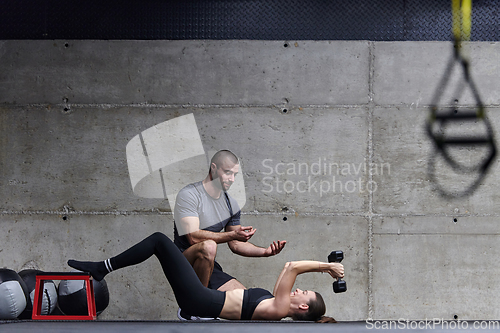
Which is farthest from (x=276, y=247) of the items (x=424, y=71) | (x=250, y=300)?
(x=424, y=71)

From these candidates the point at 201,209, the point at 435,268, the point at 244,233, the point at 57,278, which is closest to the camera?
the point at 57,278

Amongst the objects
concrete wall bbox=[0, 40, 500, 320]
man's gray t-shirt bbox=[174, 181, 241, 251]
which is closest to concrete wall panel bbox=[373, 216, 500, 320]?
concrete wall bbox=[0, 40, 500, 320]

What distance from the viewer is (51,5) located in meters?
3.55

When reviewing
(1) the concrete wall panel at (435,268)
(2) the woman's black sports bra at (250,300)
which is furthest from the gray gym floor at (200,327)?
(1) the concrete wall panel at (435,268)

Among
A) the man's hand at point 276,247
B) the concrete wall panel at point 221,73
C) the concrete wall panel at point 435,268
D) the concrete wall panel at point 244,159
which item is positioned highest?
the concrete wall panel at point 221,73

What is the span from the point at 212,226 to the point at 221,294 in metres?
0.57

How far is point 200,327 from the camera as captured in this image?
2.11 metres

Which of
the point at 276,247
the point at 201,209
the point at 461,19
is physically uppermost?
the point at 461,19

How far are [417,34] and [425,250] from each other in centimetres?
203

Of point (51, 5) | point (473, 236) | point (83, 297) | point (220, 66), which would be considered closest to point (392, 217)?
point (473, 236)

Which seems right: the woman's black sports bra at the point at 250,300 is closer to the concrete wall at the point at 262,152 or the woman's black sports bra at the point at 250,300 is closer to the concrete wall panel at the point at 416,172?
the concrete wall at the point at 262,152

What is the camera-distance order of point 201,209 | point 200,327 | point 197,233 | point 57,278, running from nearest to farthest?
point 200,327 → point 57,278 → point 197,233 → point 201,209

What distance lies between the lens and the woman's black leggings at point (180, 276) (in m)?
2.28

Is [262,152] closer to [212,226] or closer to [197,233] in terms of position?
[212,226]
